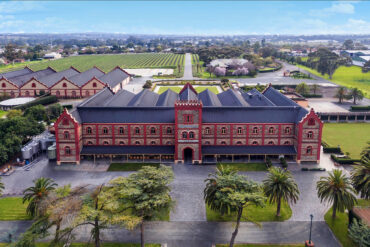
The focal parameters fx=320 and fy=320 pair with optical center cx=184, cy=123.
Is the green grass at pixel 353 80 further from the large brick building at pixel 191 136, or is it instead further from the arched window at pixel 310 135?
the large brick building at pixel 191 136

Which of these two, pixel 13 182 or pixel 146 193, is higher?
pixel 146 193

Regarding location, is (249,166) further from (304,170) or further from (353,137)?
(353,137)

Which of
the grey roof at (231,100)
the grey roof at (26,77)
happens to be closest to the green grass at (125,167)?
the grey roof at (231,100)

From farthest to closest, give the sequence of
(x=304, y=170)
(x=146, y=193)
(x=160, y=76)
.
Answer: (x=160, y=76)
(x=304, y=170)
(x=146, y=193)

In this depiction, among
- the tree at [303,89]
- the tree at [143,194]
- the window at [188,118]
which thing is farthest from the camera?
the tree at [303,89]

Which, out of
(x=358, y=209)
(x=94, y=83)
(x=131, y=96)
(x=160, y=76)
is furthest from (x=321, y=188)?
(x=160, y=76)
